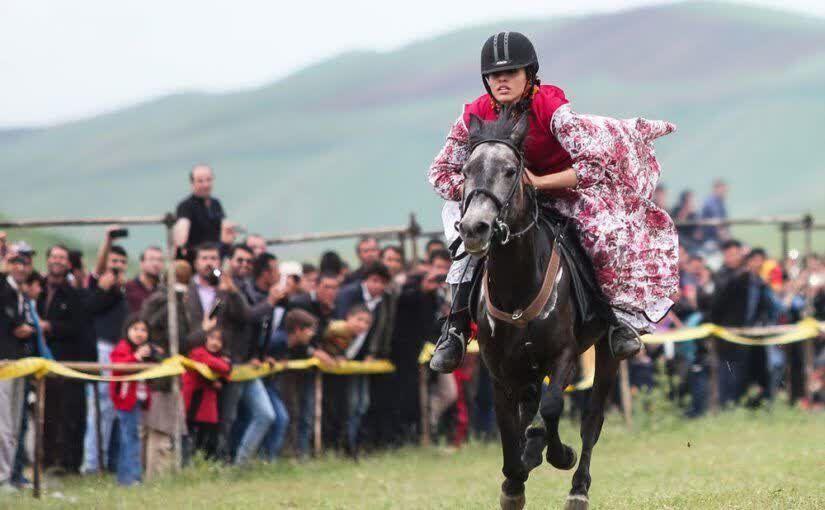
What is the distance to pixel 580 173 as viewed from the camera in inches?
358

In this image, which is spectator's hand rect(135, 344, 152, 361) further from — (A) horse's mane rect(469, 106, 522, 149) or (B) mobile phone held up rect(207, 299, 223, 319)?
(A) horse's mane rect(469, 106, 522, 149)

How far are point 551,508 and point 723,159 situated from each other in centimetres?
7604

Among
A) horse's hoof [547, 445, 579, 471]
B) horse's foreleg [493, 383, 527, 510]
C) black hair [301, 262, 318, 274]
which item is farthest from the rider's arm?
black hair [301, 262, 318, 274]

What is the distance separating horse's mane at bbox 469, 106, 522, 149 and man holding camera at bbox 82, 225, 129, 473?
6.08 m

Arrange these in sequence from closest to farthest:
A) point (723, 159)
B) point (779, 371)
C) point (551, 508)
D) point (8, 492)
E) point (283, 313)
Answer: point (551, 508) → point (8, 492) → point (283, 313) → point (779, 371) → point (723, 159)

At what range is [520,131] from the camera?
8578 mm

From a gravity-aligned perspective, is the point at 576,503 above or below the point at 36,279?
below

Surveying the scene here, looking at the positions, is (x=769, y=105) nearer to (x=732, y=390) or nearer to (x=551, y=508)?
(x=732, y=390)

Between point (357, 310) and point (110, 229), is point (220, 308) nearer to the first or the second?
point (110, 229)

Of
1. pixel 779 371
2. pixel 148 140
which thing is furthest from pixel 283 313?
pixel 148 140

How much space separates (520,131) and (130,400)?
5767 mm

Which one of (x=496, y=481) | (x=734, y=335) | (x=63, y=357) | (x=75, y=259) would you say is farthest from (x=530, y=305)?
(x=734, y=335)

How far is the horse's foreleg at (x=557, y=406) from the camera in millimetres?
8781

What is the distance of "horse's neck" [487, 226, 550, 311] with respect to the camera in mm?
8672
